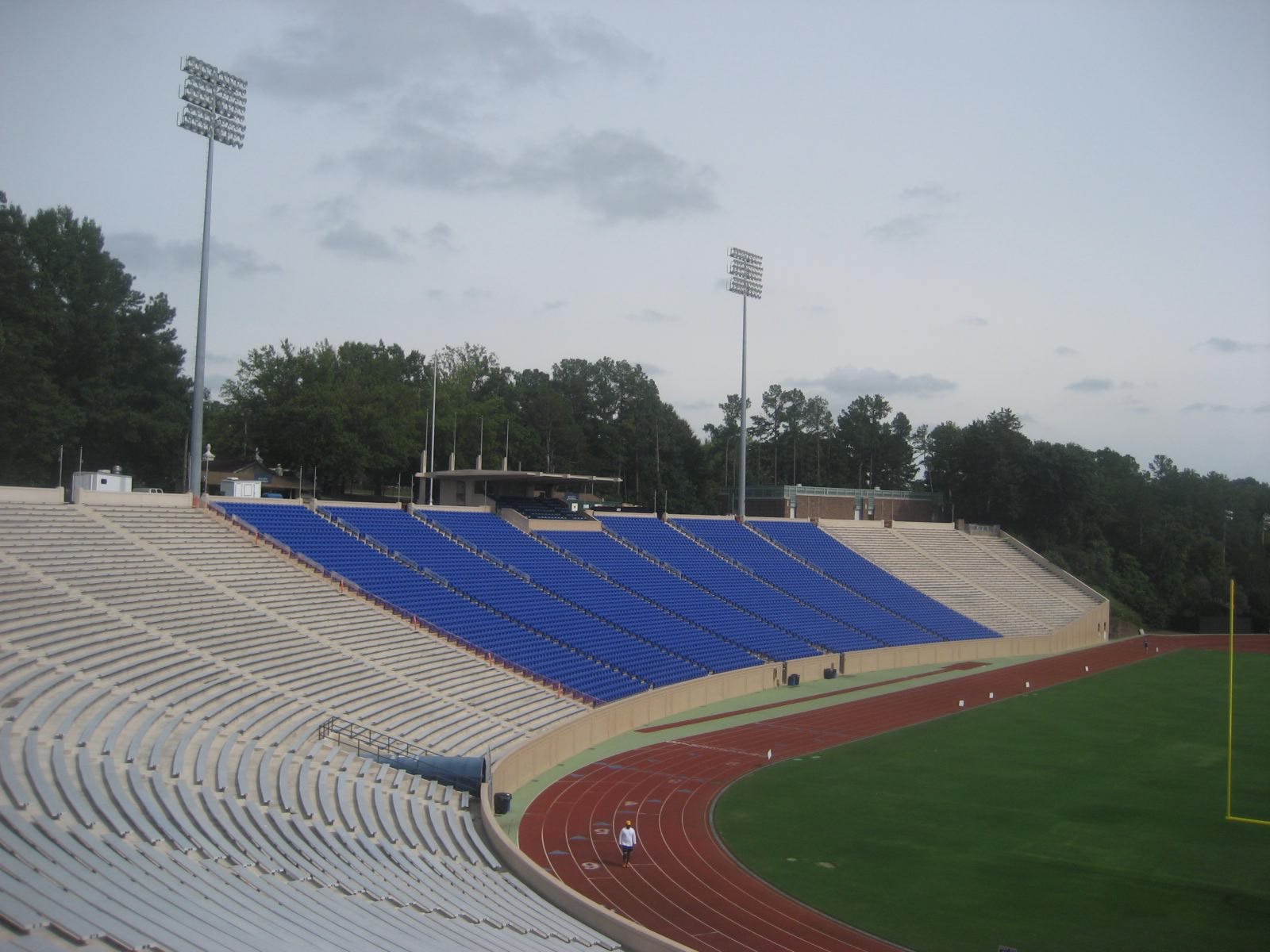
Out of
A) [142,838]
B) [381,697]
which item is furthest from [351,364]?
[142,838]

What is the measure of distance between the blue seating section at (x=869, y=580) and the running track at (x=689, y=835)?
16.0m

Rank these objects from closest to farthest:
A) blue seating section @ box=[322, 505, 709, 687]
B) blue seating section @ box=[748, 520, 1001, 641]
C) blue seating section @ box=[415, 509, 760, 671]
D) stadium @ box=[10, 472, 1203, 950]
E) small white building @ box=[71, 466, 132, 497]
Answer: stadium @ box=[10, 472, 1203, 950] → small white building @ box=[71, 466, 132, 497] → blue seating section @ box=[322, 505, 709, 687] → blue seating section @ box=[415, 509, 760, 671] → blue seating section @ box=[748, 520, 1001, 641]

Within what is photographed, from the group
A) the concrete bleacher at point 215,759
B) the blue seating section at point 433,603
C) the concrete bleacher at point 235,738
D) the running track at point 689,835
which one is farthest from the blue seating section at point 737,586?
the concrete bleacher at point 215,759

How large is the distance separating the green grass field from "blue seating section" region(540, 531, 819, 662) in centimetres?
950

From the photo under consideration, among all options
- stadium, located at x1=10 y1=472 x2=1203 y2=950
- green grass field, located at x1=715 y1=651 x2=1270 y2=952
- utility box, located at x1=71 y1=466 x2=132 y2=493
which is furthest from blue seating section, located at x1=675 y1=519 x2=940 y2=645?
utility box, located at x1=71 y1=466 x2=132 y2=493

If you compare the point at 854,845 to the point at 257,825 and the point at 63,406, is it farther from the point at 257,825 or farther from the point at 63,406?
the point at 63,406

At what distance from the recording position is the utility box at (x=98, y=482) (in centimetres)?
2806

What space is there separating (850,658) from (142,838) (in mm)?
34966

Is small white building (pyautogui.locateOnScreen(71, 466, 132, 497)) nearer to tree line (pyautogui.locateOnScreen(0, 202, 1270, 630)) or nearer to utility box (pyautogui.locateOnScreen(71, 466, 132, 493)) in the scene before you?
utility box (pyautogui.locateOnScreen(71, 466, 132, 493))

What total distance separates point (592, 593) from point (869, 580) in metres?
21.2

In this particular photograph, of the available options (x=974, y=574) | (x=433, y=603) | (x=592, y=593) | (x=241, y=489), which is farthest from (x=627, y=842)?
(x=974, y=574)

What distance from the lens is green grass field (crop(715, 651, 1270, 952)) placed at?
54.7 feet

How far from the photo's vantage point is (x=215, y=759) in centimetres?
1762

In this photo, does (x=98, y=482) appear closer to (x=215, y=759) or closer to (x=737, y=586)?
(x=215, y=759)
